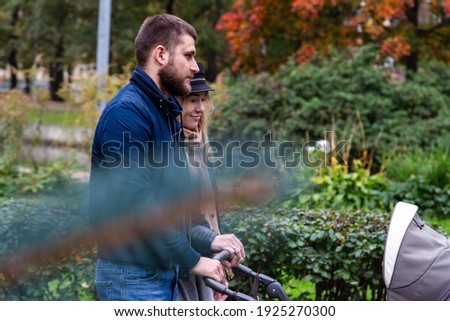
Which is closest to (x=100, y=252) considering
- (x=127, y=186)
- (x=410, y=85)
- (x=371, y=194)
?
(x=127, y=186)

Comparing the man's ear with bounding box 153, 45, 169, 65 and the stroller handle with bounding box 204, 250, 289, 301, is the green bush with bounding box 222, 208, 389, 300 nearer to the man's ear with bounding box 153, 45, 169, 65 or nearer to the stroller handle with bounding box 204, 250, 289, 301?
the stroller handle with bounding box 204, 250, 289, 301

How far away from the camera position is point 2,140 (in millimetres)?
9016

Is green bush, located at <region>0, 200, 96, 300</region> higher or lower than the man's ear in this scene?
lower

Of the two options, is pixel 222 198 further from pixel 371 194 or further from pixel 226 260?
pixel 371 194

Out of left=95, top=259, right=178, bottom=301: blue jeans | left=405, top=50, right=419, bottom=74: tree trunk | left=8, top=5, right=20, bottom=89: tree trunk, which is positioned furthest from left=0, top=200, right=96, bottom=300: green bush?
left=8, top=5, right=20, bottom=89: tree trunk

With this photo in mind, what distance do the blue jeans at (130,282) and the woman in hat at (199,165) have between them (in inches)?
6.9

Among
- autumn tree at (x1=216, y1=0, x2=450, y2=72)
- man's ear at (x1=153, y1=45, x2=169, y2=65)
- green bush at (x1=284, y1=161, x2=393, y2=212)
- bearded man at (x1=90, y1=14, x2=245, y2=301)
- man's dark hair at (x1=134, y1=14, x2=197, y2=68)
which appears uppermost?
autumn tree at (x1=216, y1=0, x2=450, y2=72)

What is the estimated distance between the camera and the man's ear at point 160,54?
8.51 feet

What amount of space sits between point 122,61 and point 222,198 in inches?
948

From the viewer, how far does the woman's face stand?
3291mm

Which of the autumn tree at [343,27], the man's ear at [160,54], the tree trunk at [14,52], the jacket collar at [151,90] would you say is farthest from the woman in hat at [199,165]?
the tree trunk at [14,52]

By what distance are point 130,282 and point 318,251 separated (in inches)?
76.0

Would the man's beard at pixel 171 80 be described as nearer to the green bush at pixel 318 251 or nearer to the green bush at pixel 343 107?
the green bush at pixel 318 251

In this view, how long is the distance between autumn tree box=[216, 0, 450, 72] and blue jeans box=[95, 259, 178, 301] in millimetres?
8631
